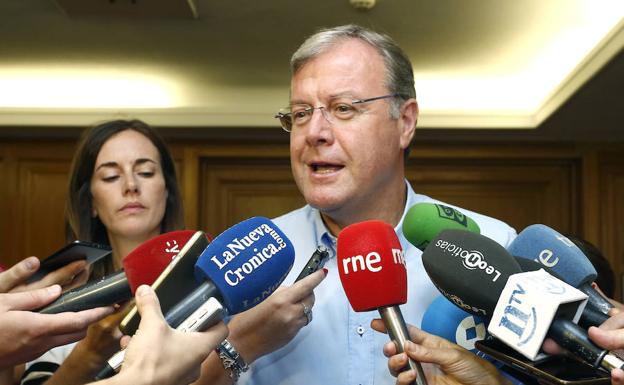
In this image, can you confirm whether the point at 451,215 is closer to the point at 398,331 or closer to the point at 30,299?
the point at 398,331

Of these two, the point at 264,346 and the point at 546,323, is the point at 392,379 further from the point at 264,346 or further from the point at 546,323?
the point at 546,323

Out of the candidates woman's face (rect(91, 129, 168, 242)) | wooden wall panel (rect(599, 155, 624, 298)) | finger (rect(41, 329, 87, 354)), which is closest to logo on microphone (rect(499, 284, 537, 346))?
finger (rect(41, 329, 87, 354))

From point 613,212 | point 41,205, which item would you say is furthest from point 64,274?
point 613,212

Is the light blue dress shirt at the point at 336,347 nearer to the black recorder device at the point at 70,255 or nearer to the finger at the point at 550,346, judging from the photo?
the black recorder device at the point at 70,255

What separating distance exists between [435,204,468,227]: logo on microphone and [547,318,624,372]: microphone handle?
35cm

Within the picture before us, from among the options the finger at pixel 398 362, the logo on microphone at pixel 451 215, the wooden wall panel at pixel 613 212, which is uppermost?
the logo on microphone at pixel 451 215

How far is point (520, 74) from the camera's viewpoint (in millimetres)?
4230

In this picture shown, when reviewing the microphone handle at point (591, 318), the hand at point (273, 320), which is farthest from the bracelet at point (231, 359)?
the microphone handle at point (591, 318)

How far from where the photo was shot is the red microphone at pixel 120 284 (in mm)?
1180

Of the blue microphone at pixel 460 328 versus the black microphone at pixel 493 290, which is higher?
the black microphone at pixel 493 290

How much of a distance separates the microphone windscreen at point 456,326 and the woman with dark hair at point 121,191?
1.00m

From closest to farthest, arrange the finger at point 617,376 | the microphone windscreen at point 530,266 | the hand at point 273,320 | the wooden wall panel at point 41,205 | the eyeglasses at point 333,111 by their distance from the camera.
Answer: the finger at point 617,376, the microphone windscreen at point 530,266, the hand at point 273,320, the eyeglasses at point 333,111, the wooden wall panel at point 41,205

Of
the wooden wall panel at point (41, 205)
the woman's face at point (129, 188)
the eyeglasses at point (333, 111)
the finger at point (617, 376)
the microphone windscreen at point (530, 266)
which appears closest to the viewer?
the finger at point (617, 376)

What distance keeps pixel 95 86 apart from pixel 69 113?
0.76 feet
